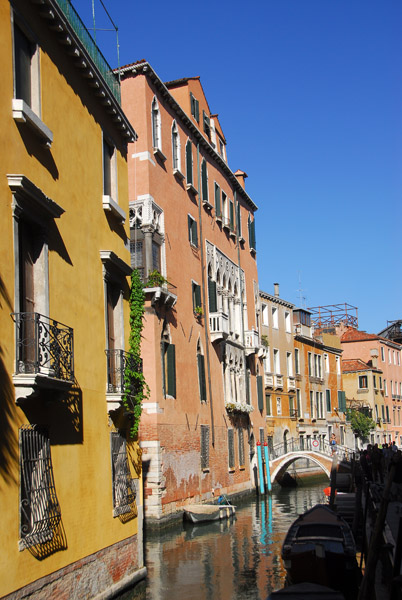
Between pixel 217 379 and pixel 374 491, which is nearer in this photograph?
pixel 374 491

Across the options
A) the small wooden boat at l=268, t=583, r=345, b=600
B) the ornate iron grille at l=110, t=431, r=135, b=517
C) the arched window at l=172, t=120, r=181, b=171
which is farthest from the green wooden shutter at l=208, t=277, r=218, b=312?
the small wooden boat at l=268, t=583, r=345, b=600

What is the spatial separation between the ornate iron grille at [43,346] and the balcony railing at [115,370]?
1.96 meters

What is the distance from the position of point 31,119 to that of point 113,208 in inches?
129

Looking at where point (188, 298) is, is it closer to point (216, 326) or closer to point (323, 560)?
point (216, 326)

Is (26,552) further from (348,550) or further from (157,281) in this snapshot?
(157,281)

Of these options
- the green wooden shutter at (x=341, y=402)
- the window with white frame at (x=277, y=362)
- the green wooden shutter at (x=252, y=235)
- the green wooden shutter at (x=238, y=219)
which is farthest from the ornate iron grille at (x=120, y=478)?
the green wooden shutter at (x=341, y=402)

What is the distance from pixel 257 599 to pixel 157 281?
9477 millimetres

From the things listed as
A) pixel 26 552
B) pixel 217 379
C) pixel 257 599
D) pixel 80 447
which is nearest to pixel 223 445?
pixel 217 379

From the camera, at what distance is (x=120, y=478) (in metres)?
11.7

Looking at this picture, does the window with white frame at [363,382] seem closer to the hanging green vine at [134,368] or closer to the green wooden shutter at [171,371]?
the green wooden shutter at [171,371]

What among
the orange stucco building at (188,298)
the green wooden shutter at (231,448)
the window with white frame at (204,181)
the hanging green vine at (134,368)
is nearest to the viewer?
the hanging green vine at (134,368)

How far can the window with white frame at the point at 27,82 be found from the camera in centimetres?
863

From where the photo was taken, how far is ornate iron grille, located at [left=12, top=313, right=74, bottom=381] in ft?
26.9

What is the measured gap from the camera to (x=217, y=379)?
2588 cm
